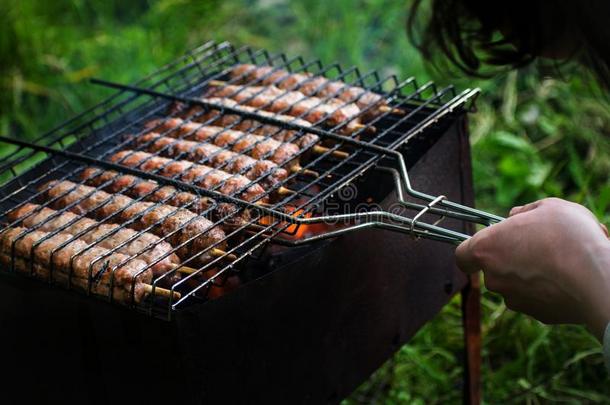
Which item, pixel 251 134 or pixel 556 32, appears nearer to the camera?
pixel 556 32

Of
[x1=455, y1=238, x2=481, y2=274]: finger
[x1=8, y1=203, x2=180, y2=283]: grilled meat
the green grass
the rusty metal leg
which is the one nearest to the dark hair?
[x1=455, y1=238, x2=481, y2=274]: finger

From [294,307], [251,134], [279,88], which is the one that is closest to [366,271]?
[294,307]

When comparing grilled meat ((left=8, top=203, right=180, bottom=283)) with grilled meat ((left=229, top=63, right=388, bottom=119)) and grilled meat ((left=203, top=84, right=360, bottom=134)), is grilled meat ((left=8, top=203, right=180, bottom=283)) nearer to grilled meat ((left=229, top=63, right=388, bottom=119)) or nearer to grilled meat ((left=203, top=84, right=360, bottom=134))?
grilled meat ((left=203, top=84, right=360, bottom=134))

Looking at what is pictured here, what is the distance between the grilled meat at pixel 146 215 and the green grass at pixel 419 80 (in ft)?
6.39

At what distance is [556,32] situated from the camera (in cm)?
206

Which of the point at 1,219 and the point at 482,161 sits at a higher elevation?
the point at 1,219

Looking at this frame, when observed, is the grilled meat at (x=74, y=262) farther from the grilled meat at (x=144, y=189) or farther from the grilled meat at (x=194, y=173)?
the grilled meat at (x=194, y=173)

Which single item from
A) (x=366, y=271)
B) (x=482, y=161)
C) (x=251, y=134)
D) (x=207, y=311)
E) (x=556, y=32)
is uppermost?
(x=556, y=32)

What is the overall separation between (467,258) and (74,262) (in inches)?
45.5

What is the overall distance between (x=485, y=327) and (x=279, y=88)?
1.98 meters

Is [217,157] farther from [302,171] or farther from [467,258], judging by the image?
[467,258]

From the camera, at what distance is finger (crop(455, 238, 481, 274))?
2111 mm

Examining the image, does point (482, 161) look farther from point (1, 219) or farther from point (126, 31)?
point (1, 219)

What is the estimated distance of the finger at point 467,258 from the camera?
2.11 metres
